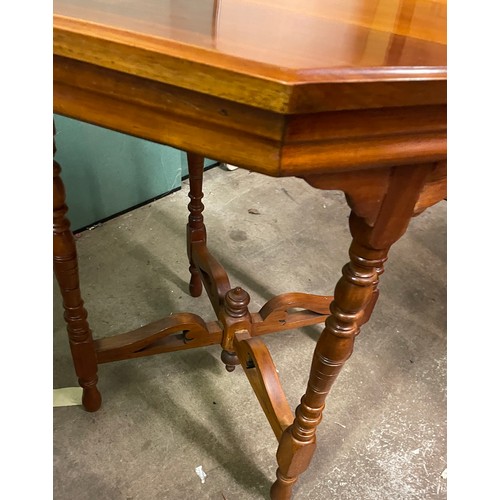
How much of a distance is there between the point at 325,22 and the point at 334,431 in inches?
30.7

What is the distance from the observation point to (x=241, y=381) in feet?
3.39

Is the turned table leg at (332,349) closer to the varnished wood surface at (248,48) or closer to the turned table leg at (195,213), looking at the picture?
the varnished wood surface at (248,48)

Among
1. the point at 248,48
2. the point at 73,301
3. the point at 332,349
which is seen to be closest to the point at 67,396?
the point at 73,301

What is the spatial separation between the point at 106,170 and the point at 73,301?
0.65m

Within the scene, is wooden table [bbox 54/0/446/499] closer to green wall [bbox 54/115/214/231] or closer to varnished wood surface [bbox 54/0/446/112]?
varnished wood surface [bbox 54/0/446/112]

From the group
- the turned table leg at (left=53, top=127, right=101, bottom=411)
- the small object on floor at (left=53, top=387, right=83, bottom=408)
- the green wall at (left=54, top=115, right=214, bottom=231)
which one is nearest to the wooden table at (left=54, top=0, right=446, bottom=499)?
the turned table leg at (left=53, top=127, right=101, bottom=411)

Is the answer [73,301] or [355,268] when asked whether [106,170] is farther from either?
[355,268]

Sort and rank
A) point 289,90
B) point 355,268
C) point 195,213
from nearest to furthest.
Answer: point 289,90 → point 355,268 → point 195,213

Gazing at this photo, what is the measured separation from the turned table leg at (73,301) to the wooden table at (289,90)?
0.29 meters

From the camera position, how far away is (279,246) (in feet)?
4.65

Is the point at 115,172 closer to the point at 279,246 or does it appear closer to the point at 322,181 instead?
the point at 279,246

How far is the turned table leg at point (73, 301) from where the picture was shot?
674 millimetres

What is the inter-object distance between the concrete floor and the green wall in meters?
0.06

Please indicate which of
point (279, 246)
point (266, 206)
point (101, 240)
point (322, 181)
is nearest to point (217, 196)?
point (266, 206)
